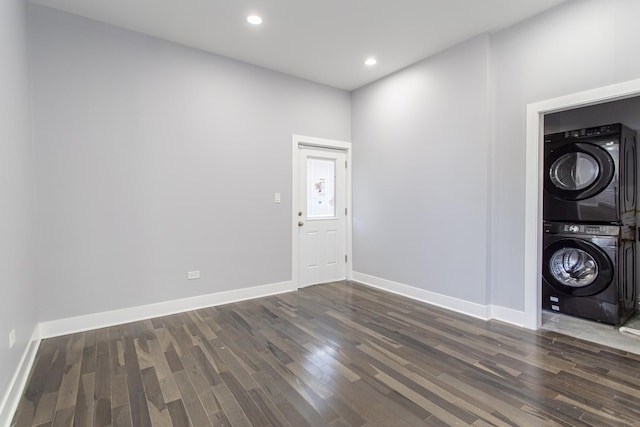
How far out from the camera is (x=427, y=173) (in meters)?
3.85

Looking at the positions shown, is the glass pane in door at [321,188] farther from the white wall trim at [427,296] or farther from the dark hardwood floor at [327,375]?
the dark hardwood floor at [327,375]

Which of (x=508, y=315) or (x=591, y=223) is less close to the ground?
(x=591, y=223)

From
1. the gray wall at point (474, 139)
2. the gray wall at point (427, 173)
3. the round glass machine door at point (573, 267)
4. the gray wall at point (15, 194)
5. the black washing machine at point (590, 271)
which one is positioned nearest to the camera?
the gray wall at point (15, 194)

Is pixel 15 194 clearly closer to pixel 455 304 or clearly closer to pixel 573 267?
pixel 455 304

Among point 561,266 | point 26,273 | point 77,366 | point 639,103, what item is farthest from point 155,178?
point 639,103

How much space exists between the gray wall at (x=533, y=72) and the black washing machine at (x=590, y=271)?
672 millimetres

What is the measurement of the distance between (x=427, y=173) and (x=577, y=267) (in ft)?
6.13

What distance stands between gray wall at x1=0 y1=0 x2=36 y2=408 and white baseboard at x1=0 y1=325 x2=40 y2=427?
0.06m

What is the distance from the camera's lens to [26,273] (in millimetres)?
2416

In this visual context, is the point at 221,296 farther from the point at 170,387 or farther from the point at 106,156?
the point at 106,156

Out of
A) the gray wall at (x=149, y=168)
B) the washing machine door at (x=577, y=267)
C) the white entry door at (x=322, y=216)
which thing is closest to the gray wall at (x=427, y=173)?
the white entry door at (x=322, y=216)

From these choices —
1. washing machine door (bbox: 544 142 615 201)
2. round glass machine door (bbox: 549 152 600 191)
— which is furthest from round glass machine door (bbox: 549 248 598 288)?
round glass machine door (bbox: 549 152 600 191)

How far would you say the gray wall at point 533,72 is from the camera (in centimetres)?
250

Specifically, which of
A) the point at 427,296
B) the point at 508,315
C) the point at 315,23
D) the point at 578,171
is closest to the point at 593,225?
the point at 578,171
